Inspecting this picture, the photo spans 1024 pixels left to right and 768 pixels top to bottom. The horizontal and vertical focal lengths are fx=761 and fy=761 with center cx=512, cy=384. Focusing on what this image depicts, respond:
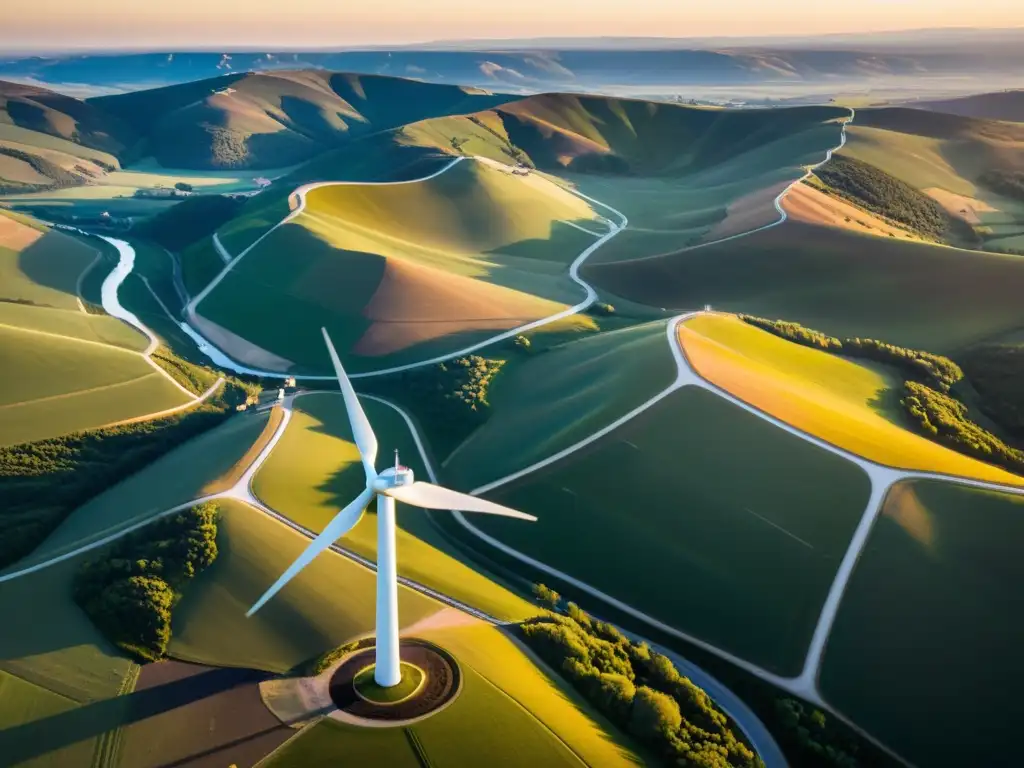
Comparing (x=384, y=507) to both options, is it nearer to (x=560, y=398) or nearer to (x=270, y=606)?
(x=270, y=606)

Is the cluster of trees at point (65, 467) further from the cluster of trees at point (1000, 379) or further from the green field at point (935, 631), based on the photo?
the cluster of trees at point (1000, 379)

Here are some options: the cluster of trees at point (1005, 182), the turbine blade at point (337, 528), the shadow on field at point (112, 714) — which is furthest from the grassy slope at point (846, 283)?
the shadow on field at point (112, 714)

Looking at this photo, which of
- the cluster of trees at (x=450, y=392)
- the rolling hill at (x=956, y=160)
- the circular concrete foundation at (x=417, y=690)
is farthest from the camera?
the rolling hill at (x=956, y=160)

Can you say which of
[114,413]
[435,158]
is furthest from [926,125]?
[114,413]

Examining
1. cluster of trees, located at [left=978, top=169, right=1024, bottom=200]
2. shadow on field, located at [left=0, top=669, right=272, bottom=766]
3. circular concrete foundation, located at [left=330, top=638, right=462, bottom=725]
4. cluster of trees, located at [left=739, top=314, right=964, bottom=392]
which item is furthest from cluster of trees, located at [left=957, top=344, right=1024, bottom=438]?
cluster of trees, located at [left=978, top=169, right=1024, bottom=200]

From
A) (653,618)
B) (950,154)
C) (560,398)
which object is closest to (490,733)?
(653,618)

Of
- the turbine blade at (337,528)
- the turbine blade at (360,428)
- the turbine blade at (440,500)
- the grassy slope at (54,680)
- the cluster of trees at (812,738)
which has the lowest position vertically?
the cluster of trees at (812,738)

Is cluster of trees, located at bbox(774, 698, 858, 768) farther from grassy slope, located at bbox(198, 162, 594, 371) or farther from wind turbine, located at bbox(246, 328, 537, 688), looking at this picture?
grassy slope, located at bbox(198, 162, 594, 371)
